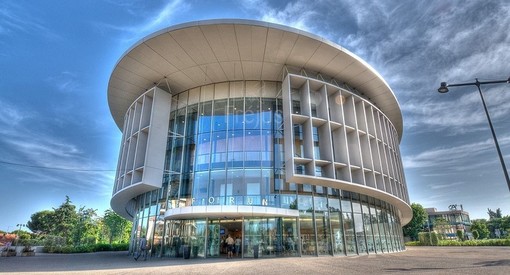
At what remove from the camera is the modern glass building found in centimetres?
1842

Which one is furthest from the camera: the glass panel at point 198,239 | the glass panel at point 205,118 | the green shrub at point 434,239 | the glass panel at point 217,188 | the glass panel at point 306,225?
the green shrub at point 434,239

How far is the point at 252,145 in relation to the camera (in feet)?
67.2

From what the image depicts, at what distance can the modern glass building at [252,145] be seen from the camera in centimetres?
1842

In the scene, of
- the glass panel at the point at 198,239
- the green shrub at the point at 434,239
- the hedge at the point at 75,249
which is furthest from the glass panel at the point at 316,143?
the green shrub at the point at 434,239

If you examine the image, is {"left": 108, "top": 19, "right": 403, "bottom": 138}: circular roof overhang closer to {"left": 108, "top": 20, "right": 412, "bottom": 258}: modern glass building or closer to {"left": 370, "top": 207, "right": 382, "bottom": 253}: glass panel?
{"left": 108, "top": 20, "right": 412, "bottom": 258}: modern glass building

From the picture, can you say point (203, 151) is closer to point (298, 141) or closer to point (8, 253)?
point (298, 141)

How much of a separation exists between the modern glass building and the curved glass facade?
0.08 metres

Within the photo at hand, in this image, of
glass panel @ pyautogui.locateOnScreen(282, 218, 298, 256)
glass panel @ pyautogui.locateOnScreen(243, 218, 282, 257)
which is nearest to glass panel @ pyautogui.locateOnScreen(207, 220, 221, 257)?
glass panel @ pyautogui.locateOnScreen(243, 218, 282, 257)

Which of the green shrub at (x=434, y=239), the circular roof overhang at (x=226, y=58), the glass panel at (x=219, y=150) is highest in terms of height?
the circular roof overhang at (x=226, y=58)

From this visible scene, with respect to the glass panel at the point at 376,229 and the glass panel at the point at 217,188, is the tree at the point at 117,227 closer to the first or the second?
the glass panel at the point at 217,188

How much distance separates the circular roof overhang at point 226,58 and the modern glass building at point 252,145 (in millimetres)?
84

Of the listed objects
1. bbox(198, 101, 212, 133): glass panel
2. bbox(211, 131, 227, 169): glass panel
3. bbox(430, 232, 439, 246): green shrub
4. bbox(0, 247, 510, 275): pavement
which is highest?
bbox(198, 101, 212, 133): glass panel

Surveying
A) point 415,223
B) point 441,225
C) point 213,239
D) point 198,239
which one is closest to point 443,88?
point 213,239

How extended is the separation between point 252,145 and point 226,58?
6.49 metres
